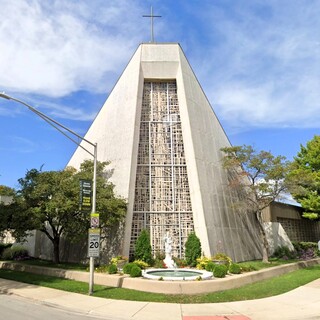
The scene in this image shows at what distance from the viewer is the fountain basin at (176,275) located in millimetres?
13758

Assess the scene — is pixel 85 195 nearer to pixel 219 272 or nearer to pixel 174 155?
pixel 219 272

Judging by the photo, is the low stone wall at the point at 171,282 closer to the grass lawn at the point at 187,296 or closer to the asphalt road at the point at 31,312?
the grass lawn at the point at 187,296

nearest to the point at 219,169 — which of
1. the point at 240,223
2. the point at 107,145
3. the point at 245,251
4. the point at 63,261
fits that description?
the point at 240,223

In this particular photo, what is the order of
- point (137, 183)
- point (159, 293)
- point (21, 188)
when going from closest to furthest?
point (159, 293) → point (21, 188) → point (137, 183)

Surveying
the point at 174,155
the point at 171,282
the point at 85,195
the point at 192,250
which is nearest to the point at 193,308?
the point at 171,282

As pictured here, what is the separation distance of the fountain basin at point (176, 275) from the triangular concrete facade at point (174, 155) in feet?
12.7

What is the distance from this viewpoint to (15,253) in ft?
83.8

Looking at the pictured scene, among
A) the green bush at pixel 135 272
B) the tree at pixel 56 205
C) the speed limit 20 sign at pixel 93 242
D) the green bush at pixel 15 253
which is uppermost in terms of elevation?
the tree at pixel 56 205

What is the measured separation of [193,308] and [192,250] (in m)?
8.72

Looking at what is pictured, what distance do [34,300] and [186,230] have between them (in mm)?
11028

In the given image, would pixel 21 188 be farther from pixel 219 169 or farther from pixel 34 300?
pixel 219 169

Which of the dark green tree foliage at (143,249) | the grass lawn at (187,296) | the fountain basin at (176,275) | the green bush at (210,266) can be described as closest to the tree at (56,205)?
the dark green tree foliage at (143,249)

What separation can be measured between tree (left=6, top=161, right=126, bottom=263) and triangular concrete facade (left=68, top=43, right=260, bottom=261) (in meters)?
2.15

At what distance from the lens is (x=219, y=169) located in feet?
78.8
